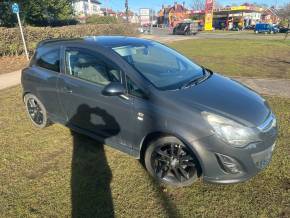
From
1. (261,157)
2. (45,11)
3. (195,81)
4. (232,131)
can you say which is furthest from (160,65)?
(45,11)

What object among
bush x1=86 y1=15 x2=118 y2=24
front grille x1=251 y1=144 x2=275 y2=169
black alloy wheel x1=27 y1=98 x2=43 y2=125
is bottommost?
bush x1=86 y1=15 x2=118 y2=24

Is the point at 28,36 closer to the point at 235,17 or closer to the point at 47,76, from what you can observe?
the point at 47,76

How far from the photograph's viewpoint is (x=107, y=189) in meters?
3.67

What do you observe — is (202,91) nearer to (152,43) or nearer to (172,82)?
(172,82)

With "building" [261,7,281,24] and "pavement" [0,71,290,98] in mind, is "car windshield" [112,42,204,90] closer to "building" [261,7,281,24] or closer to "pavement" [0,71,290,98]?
"pavement" [0,71,290,98]

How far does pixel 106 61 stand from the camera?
404cm

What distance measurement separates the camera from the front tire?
3.46 m

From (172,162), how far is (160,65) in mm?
1483

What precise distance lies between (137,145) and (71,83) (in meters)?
1.41

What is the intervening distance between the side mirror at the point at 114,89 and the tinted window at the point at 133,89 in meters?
0.08

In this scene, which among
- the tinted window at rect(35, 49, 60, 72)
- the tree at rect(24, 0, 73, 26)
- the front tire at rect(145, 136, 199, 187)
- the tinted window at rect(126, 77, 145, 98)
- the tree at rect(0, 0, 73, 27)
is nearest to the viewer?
the front tire at rect(145, 136, 199, 187)

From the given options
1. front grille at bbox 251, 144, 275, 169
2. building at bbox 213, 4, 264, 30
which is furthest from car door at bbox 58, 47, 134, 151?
building at bbox 213, 4, 264, 30

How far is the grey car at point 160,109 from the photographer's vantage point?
10.7 ft

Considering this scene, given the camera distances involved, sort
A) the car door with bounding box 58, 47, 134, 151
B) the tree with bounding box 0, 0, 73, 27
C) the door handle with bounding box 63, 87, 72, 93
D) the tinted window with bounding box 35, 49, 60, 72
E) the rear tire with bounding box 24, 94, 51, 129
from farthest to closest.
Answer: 1. the tree with bounding box 0, 0, 73, 27
2. the rear tire with bounding box 24, 94, 51, 129
3. the tinted window with bounding box 35, 49, 60, 72
4. the door handle with bounding box 63, 87, 72, 93
5. the car door with bounding box 58, 47, 134, 151
